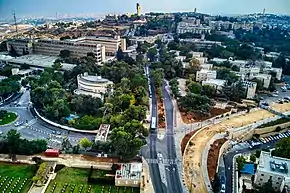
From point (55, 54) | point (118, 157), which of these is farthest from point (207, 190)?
point (55, 54)

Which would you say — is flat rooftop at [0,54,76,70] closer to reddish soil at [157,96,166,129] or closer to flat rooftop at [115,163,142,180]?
reddish soil at [157,96,166,129]

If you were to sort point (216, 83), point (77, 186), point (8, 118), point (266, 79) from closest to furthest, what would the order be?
point (77, 186) → point (8, 118) → point (216, 83) → point (266, 79)

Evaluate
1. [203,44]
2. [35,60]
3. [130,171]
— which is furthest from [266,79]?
[35,60]

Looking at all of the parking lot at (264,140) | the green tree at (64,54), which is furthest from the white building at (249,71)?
the green tree at (64,54)

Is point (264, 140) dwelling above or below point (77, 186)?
below

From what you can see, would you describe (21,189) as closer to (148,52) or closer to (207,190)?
(207,190)

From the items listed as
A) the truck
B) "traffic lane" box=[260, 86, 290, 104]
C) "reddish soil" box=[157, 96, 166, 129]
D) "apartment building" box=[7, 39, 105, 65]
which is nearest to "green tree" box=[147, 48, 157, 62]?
"apartment building" box=[7, 39, 105, 65]

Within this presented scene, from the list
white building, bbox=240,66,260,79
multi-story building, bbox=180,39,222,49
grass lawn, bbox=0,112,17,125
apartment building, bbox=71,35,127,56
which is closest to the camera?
grass lawn, bbox=0,112,17,125

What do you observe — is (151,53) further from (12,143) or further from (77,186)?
(77,186)
